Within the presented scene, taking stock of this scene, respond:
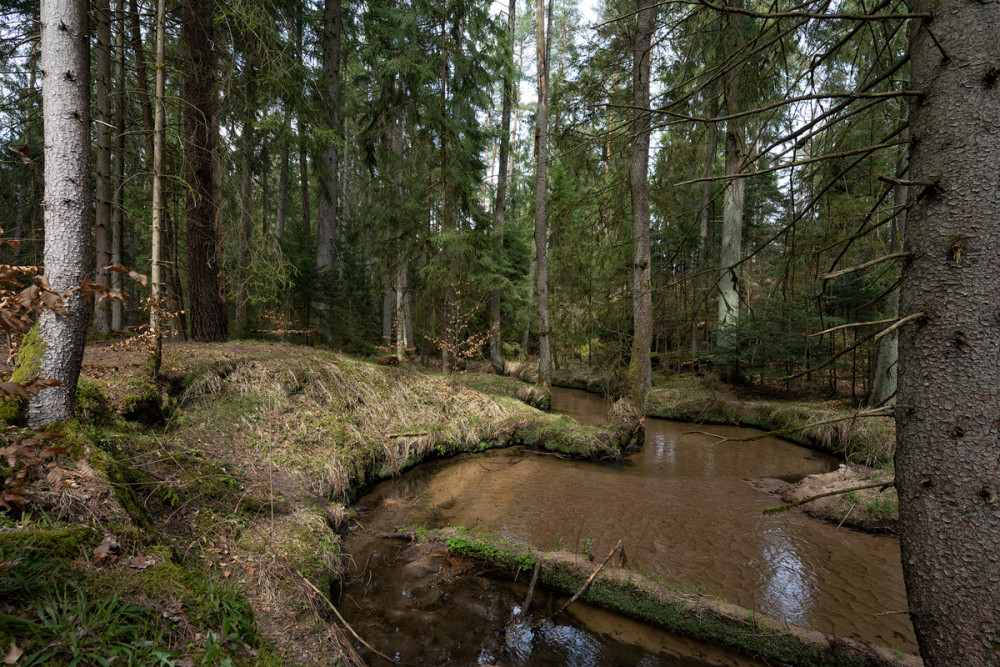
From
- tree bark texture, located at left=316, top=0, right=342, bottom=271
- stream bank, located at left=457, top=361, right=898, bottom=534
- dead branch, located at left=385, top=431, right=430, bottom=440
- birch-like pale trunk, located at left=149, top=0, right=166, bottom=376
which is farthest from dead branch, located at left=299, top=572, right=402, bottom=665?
tree bark texture, located at left=316, top=0, right=342, bottom=271

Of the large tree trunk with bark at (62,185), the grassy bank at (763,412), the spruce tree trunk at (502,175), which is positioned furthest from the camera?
the spruce tree trunk at (502,175)

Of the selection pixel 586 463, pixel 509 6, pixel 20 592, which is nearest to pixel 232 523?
pixel 20 592

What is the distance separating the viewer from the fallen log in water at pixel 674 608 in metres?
2.87

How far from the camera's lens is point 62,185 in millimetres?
3057

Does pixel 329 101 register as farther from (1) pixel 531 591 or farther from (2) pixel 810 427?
(2) pixel 810 427

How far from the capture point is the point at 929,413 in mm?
1838

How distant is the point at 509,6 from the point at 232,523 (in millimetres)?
16278

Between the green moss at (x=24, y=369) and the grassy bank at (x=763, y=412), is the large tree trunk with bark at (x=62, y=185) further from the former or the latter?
the grassy bank at (x=763, y=412)

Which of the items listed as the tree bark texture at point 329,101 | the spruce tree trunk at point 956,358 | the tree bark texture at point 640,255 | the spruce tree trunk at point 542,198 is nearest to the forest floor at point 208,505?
the tree bark texture at point 640,255

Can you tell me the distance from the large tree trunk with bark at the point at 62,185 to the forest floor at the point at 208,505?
485 mm

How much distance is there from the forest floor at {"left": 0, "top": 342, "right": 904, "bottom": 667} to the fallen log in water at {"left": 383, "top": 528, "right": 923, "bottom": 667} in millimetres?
1630

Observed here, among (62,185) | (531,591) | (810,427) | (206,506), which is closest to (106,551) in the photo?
(206,506)

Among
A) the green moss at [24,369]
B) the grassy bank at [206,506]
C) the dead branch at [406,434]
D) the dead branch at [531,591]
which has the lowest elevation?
the dead branch at [531,591]

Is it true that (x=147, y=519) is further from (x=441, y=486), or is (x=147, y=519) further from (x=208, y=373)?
(x=441, y=486)
